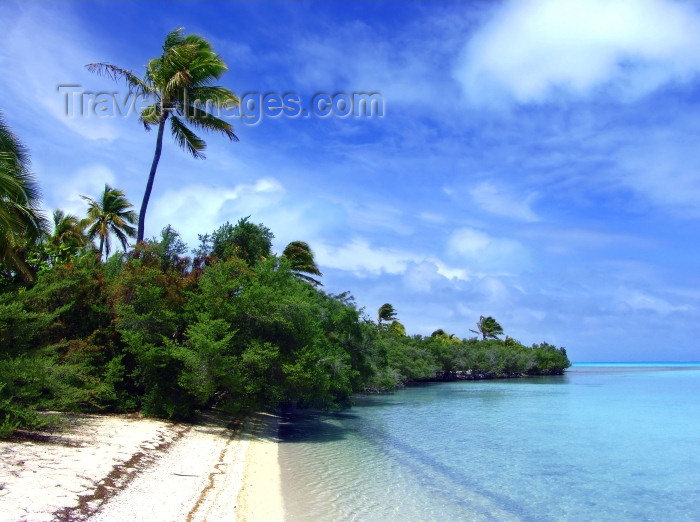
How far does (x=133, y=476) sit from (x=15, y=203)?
22.1 ft

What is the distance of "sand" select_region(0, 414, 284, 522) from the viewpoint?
8.02m

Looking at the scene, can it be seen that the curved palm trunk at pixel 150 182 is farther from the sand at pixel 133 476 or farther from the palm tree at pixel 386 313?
the palm tree at pixel 386 313

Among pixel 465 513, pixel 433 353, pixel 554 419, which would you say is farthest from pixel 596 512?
pixel 433 353

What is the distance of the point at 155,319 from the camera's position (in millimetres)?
17359

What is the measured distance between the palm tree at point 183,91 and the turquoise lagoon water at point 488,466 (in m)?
12.3

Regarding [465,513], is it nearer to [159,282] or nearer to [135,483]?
[135,483]

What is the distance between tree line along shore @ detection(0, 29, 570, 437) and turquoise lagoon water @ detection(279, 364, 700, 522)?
10.3ft

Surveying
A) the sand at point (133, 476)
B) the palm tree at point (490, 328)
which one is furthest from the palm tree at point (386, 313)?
the sand at point (133, 476)

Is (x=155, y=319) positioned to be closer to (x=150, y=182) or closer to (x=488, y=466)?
(x=150, y=182)

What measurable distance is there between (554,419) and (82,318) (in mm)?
25266

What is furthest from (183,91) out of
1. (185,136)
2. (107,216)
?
(107,216)

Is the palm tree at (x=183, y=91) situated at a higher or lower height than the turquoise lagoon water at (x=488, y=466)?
higher

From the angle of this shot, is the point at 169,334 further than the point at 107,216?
No

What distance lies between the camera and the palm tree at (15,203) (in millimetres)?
10469
